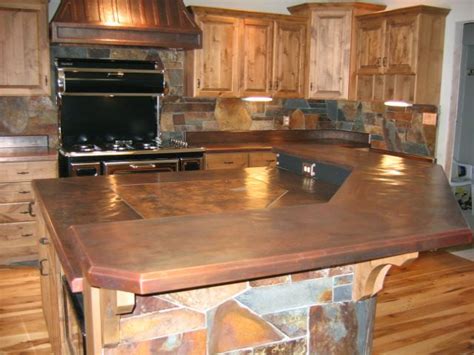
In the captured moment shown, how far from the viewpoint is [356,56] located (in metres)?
5.51

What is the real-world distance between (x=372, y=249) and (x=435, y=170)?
5.07 feet

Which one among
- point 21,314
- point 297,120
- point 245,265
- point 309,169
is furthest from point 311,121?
point 245,265

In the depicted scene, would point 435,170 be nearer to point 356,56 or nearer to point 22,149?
point 356,56

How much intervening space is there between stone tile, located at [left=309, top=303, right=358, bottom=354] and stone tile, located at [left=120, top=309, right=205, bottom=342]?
0.44 meters

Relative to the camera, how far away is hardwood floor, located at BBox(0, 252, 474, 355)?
3.20 m

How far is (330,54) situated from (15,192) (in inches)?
133

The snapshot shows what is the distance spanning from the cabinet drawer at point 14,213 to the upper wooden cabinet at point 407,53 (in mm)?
3418

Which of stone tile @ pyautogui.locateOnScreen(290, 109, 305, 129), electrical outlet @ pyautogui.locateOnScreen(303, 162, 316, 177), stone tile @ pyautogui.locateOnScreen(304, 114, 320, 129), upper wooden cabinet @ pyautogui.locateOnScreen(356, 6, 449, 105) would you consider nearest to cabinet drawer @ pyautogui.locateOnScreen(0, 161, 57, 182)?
electrical outlet @ pyautogui.locateOnScreen(303, 162, 316, 177)

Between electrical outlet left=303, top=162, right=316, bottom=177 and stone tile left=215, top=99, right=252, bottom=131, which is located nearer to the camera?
electrical outlet left=303, top=162, right=316, bottom=177

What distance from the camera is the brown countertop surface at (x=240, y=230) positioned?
1250 mm

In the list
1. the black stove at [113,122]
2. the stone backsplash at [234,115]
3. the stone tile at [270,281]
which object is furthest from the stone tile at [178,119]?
the stone tile at [270,281]

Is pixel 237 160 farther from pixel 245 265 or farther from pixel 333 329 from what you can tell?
pixel 245 265

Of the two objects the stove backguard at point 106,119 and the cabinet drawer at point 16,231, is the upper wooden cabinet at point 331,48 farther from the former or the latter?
the cabinet drawer at point 16,231

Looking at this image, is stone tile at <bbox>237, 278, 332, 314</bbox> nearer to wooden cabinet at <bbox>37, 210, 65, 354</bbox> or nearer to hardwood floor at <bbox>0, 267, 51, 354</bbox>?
wooden cabinet at <bbox>37, 210, 65, 354</bbox>
